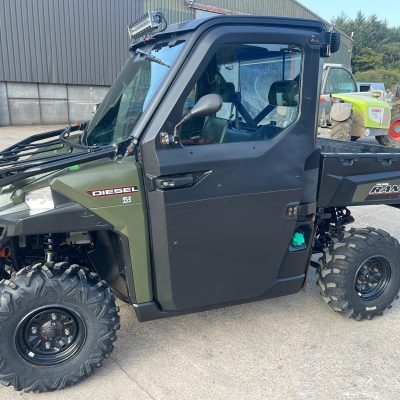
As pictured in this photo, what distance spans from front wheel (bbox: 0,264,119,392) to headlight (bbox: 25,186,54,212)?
1.32 ft

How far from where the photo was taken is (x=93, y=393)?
106 inches

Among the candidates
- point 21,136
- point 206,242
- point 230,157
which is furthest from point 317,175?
point 21,136

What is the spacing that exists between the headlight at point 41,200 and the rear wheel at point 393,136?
39.4 feet

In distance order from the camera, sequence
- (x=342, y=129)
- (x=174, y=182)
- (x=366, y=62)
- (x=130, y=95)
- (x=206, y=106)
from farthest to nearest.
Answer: (x=366, y=62), (x=342, y=129), (x=130, y=95), (x=174, y=182), (x=206, y=106)

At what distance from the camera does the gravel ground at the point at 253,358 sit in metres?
2.72

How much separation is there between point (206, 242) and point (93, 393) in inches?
46.1

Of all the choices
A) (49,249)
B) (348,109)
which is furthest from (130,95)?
(348,109)

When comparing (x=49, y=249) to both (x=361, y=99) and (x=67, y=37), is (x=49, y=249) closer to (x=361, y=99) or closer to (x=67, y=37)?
(x=361, y=99)

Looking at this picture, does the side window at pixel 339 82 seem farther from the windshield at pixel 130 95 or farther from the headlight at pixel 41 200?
the headlight at pixel 41 200

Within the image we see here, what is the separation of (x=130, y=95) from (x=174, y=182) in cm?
86

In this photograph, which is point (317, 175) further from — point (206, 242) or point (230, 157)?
point (206, 242)

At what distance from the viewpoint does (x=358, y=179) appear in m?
3.31

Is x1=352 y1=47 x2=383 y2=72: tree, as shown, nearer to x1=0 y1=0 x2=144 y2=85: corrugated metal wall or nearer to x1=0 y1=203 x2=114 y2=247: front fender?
x1=0 y1=0 x2=144 y2=85: corrugated metal wall

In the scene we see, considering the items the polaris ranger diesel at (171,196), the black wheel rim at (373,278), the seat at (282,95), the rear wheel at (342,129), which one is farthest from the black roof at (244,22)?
the rear wheel at (342,129)
